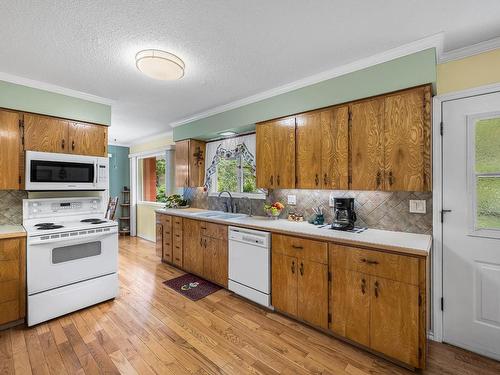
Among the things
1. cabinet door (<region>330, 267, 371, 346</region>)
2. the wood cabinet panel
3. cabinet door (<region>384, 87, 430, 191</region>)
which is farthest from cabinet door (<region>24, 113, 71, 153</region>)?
cabinet door (<region>384, 87, 430, 191</region>)

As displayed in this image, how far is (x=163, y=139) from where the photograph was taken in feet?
17.5

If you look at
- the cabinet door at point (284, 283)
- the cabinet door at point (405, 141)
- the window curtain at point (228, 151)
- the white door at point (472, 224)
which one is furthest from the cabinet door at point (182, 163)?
the white door at point (472, 224)

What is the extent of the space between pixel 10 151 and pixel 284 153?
2977mm

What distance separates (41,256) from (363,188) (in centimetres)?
320

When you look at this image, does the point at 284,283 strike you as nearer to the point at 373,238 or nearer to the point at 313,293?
the point at 313,293

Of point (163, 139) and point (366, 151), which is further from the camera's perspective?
point (163, 139)

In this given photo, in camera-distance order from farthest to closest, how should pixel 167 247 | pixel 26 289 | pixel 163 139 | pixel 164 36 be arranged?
1. pixel 163 139
2. pixel 167 247
3. pixel 26 289
4. pixel 164 36

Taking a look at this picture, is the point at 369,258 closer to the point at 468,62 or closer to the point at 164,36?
the point at 468,62

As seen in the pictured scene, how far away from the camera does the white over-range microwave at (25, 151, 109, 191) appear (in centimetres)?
260

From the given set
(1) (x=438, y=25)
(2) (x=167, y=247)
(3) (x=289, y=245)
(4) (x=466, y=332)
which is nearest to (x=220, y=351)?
(3) (x=289, y=245)

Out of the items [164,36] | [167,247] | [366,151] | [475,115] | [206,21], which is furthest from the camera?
[167,247]

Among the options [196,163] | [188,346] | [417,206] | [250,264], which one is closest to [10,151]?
[196,163]

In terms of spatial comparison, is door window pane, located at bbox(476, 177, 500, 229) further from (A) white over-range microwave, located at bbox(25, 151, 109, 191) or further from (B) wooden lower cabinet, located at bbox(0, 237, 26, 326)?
(B) wooden lower cabinet, located at bbox(0, 237, 26, 326)

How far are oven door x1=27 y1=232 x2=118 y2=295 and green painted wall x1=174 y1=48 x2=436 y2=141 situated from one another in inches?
85.4
